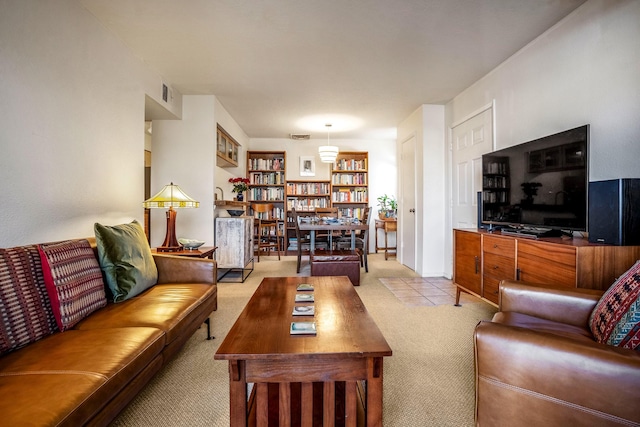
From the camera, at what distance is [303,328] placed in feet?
4.14

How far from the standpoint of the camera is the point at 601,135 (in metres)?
1.97

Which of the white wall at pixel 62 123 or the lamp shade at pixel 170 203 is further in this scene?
the lamp shade at pixel 170 203

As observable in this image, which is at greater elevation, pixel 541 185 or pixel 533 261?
pixel 541 185

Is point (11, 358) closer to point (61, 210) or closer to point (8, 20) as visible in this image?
point (61, 210)

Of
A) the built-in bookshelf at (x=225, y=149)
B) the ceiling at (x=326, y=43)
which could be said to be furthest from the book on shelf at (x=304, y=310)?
the built-in bookshelf at (x=225, y=149)

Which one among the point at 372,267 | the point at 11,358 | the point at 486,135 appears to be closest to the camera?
the point at 11,358

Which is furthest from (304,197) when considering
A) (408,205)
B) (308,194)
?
(408,205)

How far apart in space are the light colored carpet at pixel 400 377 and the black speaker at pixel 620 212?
3.53 ft

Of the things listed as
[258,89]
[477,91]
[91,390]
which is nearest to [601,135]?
[477,91]

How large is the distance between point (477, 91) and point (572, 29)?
120 centimetres

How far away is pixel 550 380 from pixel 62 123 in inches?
112

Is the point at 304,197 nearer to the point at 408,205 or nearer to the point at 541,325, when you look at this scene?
the point at 408,205

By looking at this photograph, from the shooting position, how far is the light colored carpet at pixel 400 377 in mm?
1365

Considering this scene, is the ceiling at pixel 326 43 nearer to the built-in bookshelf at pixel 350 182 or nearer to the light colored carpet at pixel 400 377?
the built-in bookshelf at pixel 350 182
